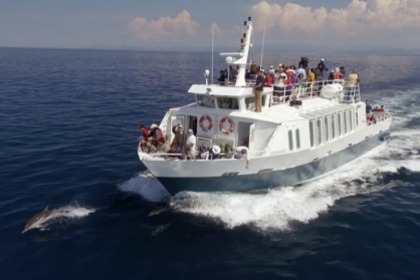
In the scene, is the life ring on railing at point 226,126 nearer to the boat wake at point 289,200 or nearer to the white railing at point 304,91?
the boat wake at point 289,200

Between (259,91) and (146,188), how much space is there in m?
8.03

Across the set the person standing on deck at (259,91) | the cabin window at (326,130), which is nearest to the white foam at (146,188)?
the person standing on deck at (259,91)

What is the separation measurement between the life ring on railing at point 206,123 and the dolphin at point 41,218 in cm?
843

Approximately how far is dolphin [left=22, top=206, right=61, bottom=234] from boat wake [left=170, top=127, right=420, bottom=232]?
557cm

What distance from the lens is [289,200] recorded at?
1936cm

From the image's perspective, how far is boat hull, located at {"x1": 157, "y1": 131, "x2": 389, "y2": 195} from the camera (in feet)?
58.8

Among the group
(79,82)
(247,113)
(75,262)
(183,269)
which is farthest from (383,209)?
(79,82)

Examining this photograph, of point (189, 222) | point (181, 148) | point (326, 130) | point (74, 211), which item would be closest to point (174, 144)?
point (181, 148)

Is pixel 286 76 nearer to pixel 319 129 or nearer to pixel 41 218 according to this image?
pixel 319 129

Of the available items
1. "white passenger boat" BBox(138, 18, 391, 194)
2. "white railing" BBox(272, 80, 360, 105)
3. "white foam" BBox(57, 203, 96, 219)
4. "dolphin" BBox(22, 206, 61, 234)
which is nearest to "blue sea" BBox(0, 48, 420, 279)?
"white foam" BBox(57, 203, 96, 219)

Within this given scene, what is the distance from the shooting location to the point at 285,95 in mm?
22484

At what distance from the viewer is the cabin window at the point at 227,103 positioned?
19953 millimetres

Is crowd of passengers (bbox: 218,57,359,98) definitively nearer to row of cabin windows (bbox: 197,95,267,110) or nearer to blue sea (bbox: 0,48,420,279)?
row of cabin windows (bbox: 197,95,267,110)

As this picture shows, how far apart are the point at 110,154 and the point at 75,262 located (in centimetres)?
1261
